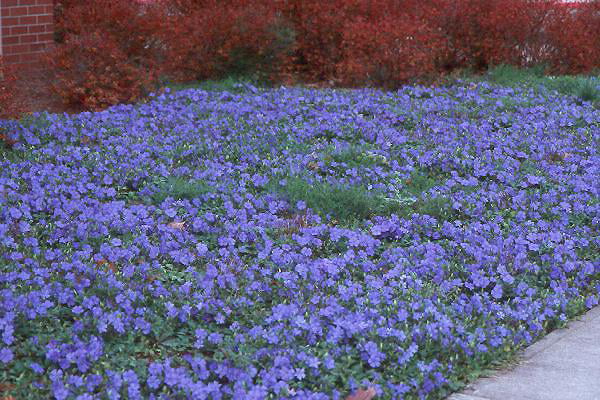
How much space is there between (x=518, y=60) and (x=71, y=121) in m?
6.15

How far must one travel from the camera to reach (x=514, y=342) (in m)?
4.10

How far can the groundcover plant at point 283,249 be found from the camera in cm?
372

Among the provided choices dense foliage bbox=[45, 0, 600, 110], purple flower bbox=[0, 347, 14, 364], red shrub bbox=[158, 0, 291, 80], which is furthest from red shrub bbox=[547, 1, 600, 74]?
purple flower bbox=[0, 347, 14, 364]

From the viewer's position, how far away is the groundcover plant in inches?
146

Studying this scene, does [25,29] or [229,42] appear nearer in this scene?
[25,29]

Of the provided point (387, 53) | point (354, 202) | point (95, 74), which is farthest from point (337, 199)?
point (387, 53)

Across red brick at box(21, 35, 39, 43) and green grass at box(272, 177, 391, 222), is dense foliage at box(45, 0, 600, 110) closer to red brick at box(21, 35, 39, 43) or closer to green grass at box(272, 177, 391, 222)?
red brick at box(21, 35, 39, 43)

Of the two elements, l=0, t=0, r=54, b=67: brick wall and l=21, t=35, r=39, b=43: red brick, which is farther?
l=21, t=35, r=39, b=43: red brick

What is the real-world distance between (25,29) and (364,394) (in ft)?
24.8

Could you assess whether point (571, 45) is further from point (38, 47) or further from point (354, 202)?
point (354, 202)

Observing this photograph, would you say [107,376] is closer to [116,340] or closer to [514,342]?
[116,340]

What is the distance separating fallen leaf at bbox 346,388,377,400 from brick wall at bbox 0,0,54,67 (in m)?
7.25

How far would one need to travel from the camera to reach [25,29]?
32.7 feet

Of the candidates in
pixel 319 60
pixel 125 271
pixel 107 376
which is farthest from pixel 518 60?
pixel 107 376
